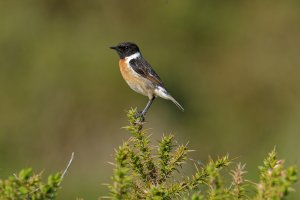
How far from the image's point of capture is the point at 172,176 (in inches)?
147

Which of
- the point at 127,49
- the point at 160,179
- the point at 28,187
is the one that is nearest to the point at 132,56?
the point at 127,49

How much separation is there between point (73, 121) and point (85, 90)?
533 millimetres

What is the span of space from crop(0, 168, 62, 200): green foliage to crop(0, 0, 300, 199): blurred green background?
24.0 feet

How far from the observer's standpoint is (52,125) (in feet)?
A: 38.2

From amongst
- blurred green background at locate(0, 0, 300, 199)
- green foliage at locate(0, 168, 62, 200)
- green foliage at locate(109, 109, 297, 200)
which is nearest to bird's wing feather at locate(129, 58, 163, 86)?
green foliage at locate(109, 109, 297, 200)

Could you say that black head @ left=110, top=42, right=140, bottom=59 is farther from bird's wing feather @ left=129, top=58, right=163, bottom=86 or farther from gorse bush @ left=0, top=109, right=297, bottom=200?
gorse bush @ left=0, top=109, right=297, bottom=200

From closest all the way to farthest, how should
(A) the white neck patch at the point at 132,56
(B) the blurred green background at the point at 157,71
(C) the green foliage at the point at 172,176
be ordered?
(C) the green foliage at the point at 172,176 < (A) the white neck patch at the point at 132,56 < (B) the blurred green background at the point at 157,71

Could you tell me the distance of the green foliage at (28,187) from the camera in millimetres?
2924

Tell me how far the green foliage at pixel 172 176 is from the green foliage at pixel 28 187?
0.23 metres

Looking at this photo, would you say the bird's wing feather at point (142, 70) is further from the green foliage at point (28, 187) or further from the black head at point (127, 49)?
the green foliage at point (28, 187)

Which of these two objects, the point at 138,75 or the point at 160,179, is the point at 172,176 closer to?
the point at 160,179

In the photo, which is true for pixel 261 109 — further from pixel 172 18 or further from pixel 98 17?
pixel 98 17

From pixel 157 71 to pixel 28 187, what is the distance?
8884 mm

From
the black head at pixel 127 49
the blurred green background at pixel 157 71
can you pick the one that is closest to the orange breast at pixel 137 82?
the black head at pixel 127 49
